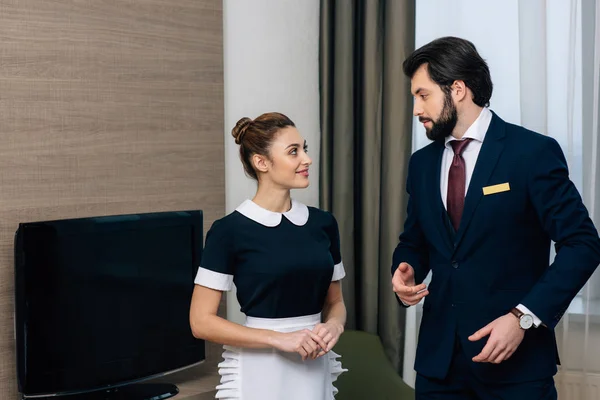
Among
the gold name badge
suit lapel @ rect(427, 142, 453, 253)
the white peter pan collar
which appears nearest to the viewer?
the gold name badge

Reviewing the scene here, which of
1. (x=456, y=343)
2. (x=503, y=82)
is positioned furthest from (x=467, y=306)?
(x=503, y=82)

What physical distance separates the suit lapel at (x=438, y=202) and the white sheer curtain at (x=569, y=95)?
3.96 ft

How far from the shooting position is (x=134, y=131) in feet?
9.61

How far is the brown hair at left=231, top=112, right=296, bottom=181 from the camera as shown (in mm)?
2352

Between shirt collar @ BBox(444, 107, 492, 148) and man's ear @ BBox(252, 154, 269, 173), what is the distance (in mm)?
530

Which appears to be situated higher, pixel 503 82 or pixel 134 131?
pixel 503 82

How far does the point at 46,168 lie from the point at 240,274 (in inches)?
31.1

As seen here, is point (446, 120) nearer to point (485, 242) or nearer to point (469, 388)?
point (485, 242)

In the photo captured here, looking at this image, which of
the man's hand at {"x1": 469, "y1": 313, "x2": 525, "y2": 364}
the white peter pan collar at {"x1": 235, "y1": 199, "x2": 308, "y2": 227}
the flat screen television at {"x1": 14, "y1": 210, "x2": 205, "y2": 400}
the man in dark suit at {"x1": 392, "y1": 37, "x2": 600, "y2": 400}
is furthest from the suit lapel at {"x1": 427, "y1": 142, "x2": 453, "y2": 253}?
the flat screen television at {"x1": 14, "y1": 210, "x2": 205, "y2": 400}

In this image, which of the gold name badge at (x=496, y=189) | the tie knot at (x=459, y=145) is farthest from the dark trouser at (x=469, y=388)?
the tie knot at (x=459, y=145)

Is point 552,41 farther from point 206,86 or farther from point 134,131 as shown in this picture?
point 134,131

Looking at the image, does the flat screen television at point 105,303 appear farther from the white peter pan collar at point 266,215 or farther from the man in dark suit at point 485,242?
the man in dark suit at point 485,242

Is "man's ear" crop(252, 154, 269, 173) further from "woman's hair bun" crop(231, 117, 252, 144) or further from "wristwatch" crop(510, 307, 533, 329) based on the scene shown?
"wristwatch" crop(510, 307, 533, 329)

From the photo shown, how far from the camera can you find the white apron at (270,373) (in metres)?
2.31
